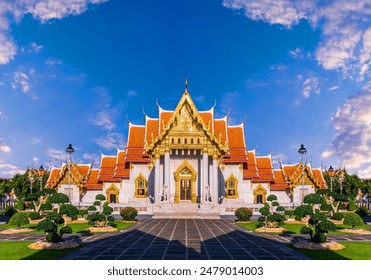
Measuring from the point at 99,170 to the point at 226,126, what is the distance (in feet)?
55.7

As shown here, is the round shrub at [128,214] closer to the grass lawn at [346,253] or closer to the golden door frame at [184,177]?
the golden door frame at [184,177]

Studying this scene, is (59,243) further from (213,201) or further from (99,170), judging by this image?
(99,170)

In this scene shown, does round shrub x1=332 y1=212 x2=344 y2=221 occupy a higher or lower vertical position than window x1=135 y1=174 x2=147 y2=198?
lower

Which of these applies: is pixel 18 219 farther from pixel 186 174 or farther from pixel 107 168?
pixel 107 168

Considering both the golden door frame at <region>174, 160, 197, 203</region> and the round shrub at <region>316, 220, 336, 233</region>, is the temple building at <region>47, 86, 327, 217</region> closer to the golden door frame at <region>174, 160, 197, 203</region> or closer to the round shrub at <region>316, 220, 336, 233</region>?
the golden door frame at <region>174, 160, 197, 203</region>

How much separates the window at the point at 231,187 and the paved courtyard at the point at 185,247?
20253mm

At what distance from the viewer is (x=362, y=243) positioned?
17562 mm

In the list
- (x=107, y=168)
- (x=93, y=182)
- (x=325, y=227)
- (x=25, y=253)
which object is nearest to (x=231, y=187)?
(x=107, y=168)

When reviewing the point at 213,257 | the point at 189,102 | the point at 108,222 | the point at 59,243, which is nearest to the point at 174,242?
the point at 213,257

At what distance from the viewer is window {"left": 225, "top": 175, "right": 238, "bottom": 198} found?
41.0 m

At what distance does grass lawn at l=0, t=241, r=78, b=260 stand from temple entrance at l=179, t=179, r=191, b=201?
23320 mm

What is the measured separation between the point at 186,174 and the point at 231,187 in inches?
229

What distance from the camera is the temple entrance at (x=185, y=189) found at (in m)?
38.8

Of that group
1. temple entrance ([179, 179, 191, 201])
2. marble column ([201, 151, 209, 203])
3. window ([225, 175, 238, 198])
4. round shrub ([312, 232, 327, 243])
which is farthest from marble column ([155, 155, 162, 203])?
round shrub ([312, 232, 327, 243])
